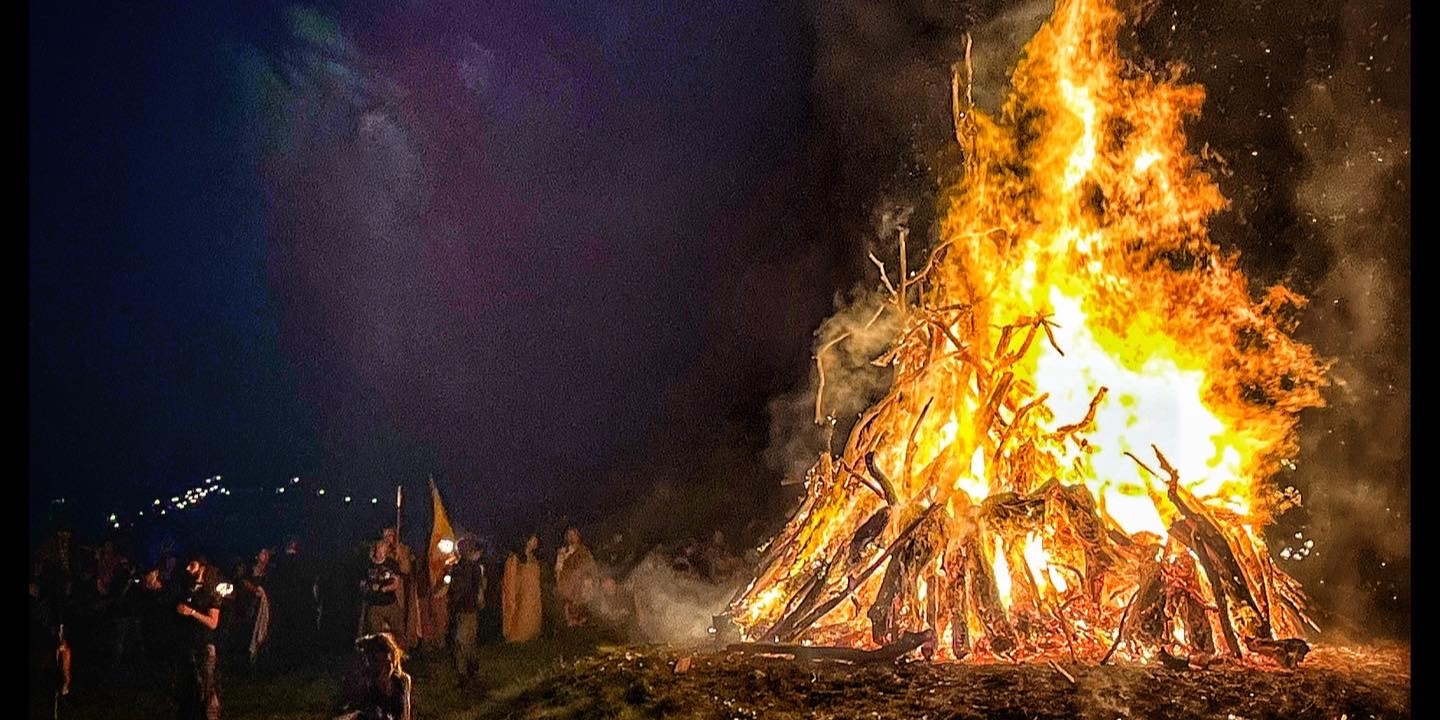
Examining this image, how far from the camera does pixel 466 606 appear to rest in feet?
15.1

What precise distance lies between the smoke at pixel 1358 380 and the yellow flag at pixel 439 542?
12.3 feet

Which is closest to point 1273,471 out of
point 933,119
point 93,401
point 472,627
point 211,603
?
point 933,119

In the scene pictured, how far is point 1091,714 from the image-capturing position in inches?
181

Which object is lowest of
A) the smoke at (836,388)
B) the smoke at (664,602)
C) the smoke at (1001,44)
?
the smoke at (664,602)

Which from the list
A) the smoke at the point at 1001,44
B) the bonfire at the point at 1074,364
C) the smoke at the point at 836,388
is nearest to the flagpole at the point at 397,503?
the bonfire at the point at 1074,364

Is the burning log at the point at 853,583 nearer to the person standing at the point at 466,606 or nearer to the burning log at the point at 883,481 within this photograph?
the burning log at the point at 883,481

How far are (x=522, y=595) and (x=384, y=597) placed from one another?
22.6 inches

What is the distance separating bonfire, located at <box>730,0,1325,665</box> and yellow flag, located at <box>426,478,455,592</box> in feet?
4.19

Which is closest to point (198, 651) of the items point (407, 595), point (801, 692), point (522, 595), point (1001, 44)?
point (407, 595)

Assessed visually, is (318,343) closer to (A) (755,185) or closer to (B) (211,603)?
(B) (211,603)

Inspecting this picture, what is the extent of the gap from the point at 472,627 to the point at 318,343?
140 centimetres

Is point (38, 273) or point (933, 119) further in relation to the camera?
point (933, 119)

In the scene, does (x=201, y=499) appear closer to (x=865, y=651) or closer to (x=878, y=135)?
(x=865, y=651)

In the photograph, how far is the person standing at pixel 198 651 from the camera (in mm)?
4445
